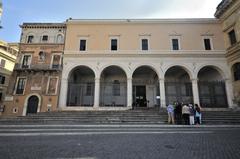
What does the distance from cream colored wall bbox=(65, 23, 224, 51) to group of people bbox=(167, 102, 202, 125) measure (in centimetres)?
Result: 877

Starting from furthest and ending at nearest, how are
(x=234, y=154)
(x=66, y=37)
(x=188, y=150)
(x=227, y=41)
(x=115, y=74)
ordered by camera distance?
1. (x=115, y=74)
2. (x=66, y=37)
3. (x=227, y=41)
4. (x=188, y=150)
5. (x=234, y=154)

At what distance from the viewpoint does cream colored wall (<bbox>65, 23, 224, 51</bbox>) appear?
58.6 ft

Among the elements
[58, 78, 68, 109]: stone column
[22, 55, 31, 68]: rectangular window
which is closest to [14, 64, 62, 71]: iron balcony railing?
[22, 55, 31, 68]: rectangular window

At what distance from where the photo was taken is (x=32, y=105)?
17141 mm

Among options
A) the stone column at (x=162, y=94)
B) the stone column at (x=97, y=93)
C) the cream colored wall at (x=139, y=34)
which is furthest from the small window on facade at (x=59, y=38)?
the stone column at (x=162, y=94)

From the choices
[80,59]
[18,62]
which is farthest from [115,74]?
[18,62]

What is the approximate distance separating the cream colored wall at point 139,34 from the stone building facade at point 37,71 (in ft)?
6.37

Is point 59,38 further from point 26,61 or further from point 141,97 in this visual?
point 141,97

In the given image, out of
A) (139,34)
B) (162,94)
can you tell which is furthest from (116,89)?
(139,34)

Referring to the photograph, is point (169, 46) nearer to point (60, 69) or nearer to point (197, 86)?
point (197, 86)

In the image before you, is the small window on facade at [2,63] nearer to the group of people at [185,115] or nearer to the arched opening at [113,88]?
the arched opening at [113,88]

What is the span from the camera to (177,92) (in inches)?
686

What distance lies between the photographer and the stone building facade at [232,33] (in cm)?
1547

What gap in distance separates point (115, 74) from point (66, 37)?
300 inches
